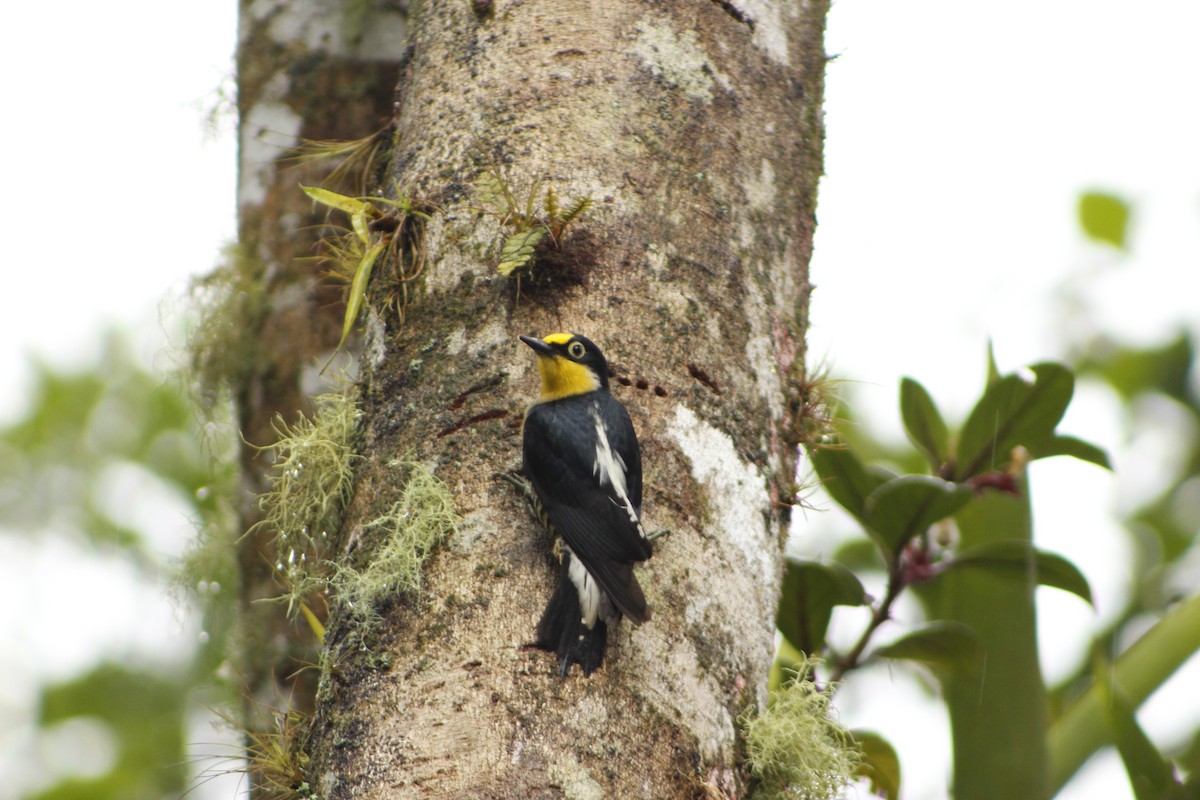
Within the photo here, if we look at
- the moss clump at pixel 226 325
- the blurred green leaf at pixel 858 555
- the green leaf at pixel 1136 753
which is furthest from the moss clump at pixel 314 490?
the blurred green leaf at pixel 858 555

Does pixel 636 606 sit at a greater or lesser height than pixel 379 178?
lesser

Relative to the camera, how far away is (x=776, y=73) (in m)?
2.88

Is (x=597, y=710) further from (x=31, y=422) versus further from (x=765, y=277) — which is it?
(x=31, y=422)

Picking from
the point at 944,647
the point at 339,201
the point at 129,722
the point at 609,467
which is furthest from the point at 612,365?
the point at 129,722

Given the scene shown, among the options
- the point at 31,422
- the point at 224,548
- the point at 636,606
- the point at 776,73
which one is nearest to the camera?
the point at 636,606

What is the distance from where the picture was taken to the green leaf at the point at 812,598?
9.00 ft

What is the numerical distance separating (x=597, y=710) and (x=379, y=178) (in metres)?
1.81

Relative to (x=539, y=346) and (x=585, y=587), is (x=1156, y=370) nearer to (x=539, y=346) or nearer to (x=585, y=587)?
(x=539, y=346)

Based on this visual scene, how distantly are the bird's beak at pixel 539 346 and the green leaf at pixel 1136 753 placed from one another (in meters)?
1.39

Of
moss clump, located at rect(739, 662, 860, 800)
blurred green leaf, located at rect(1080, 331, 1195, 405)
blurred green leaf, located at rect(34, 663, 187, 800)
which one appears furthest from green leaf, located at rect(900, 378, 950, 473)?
blurred green leaf, located at rect(34, 663, 187, 800)

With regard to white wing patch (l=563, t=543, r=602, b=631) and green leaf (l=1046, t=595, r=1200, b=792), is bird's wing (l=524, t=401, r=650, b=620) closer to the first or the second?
white wing patch (l=563, t=543, r=602, b=631)

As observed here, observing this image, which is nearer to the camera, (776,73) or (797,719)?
(797,719)

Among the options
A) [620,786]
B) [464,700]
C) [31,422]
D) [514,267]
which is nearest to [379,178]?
[514,267]

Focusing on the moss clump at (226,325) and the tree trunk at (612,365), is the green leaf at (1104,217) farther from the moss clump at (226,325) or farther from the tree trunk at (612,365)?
the moss clump at (226,325)
